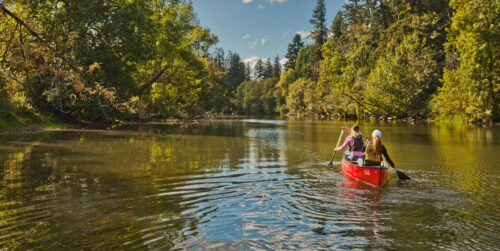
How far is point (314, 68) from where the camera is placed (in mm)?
91938

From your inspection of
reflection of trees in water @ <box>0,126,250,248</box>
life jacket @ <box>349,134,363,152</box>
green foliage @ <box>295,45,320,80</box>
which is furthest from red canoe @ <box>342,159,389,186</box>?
green foliage @ <box>295,45,320,80</box>

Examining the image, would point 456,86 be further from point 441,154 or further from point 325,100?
point 441,154

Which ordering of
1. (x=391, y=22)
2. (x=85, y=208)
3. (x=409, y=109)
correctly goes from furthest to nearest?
(x=391, y=22) < (x=409, y=109) < (x=85, y=208)

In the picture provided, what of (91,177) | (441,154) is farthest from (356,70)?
(91,177)

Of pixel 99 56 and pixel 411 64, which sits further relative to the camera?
A: pixel 411 64

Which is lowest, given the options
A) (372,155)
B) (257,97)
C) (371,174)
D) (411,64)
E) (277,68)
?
(371,174)

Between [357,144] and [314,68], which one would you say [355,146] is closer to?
[357,144]

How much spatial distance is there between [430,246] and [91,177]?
9.81 meters

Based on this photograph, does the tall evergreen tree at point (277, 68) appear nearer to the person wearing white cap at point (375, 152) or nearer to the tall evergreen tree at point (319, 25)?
the tall evergreen tree at point (319, 25)

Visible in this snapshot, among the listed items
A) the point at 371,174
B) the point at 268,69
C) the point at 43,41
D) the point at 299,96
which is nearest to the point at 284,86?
the point at 299,96

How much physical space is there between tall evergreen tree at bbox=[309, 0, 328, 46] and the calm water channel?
86246mm

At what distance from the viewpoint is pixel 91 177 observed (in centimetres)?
1120

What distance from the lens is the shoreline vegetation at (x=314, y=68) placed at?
2692cm

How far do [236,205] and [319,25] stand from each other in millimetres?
96869
